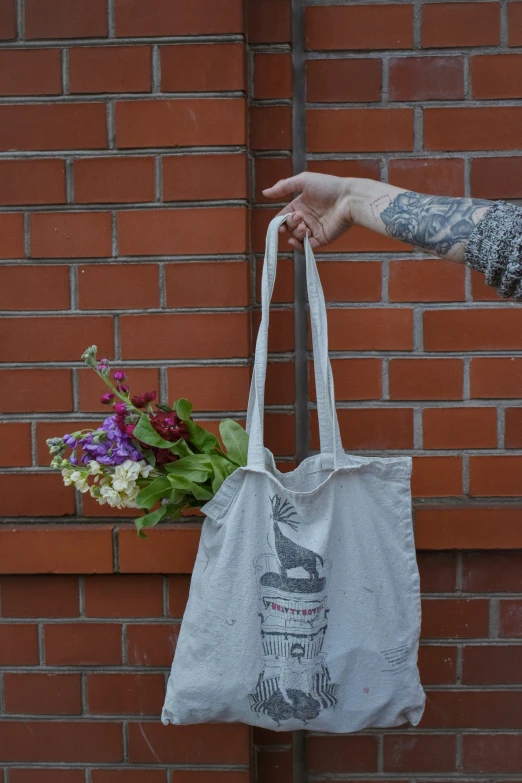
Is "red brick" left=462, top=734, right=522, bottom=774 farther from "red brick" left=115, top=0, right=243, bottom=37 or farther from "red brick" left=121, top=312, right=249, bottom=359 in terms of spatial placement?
"red brick" left=115, top=0, right=243, bottom=37

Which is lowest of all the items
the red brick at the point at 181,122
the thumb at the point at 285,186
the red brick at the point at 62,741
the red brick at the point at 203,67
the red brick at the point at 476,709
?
the red brick at the point at 62,741

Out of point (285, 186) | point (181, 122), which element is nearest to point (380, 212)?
point (285, 186)

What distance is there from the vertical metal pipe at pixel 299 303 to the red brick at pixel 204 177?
17cm

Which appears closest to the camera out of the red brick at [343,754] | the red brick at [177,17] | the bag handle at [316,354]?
the bag handle at [316,354]

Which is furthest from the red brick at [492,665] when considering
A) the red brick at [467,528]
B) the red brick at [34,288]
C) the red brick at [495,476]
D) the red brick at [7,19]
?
the red brick at [7,19]

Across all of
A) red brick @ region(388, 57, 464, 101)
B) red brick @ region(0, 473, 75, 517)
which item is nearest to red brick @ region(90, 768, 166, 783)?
red brick @ region(0, 473, 75, 517)

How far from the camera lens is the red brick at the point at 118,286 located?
1611mm

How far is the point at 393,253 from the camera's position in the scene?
1674 millimetres

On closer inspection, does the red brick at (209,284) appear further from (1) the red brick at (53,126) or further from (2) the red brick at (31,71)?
(2) the red brick at (31,71)

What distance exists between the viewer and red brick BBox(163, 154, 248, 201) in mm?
1571

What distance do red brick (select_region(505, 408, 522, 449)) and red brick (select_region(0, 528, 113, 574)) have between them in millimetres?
948

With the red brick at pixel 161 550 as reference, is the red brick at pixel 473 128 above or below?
above

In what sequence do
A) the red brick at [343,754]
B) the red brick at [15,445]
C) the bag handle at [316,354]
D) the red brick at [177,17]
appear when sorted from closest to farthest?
the bag handle at [316,354], the red brick at [177,17], the red brick at [15,445], the red brick at [343,754]

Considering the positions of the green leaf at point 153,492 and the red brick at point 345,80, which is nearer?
the green leaf at point 153,492
